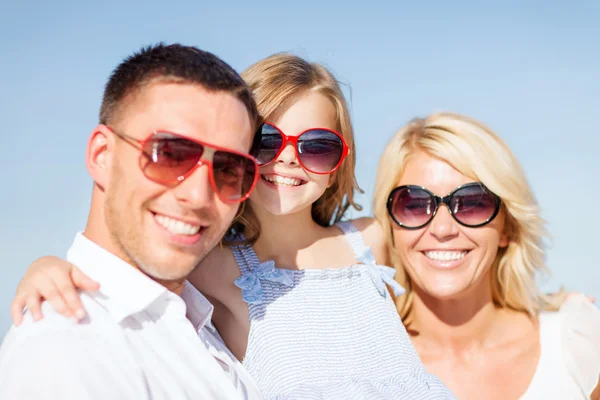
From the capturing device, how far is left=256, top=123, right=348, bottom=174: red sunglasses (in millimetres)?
3777

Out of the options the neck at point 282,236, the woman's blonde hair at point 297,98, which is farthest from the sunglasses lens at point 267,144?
the neck at point 282,236

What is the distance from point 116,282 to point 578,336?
392cm

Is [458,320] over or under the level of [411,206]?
under

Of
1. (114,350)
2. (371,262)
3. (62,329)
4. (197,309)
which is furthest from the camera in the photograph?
(371,262)

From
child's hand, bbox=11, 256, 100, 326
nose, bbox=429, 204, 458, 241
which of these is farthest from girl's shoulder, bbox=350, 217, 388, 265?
child's hand, bbox=11, 256, 100, 326

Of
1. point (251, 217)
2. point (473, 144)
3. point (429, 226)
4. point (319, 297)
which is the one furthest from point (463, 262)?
point (251, 217)

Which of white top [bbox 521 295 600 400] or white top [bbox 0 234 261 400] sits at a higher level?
white top [bbox 0 234 261 400]

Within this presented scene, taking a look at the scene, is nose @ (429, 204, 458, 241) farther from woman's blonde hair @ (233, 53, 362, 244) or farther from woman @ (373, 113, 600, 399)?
woman's blonde hair @ (233, 53, 362, 244)

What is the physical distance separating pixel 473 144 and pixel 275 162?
5.60 feet

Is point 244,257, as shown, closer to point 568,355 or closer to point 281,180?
Answer: point 281,180

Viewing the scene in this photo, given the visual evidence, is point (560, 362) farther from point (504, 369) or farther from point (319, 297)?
point (319, 297)

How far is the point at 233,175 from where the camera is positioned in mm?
2980

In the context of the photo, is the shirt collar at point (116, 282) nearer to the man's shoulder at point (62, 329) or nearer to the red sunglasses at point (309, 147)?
the man's shoulder at point (62, 329)

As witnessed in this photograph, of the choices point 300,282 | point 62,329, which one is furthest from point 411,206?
point 62,329
